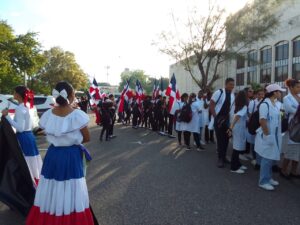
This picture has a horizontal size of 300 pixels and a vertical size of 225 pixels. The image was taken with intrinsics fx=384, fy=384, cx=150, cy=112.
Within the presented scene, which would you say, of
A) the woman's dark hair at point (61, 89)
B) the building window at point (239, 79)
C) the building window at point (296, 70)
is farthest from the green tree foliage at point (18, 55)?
the building window at point (239, 79)

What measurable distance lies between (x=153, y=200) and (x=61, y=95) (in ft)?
8.22

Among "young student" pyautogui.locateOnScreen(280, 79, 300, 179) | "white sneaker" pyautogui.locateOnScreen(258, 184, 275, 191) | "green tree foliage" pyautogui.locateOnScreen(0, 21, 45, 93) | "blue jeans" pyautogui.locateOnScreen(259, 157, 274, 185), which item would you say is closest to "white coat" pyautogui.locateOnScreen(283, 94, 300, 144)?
"young student" pyautogui.locateOnScreen(280, 79, 300, 179)

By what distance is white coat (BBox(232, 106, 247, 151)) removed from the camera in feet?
25.5

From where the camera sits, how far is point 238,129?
7.98m

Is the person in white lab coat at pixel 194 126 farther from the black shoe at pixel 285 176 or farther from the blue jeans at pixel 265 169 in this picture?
the blue jeans at pixel 265 169

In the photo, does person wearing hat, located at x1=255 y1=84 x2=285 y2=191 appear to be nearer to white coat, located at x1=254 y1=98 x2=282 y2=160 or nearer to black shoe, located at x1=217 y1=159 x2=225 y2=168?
white coat, located at x1=254 y1=98 x2=282 y2=160

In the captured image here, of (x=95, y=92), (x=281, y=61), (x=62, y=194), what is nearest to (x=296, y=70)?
(x=281, y=61)

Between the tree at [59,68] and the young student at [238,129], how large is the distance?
53.8m

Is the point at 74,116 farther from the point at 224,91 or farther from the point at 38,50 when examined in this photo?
the point at 38,50

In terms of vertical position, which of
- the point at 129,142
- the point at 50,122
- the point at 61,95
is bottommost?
the point at 129,142

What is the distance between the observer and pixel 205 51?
119 feet

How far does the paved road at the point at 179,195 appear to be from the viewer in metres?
5.04

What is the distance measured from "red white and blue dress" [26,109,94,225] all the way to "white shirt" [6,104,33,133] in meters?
1.43

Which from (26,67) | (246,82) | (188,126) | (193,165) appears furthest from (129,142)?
(246,82)
